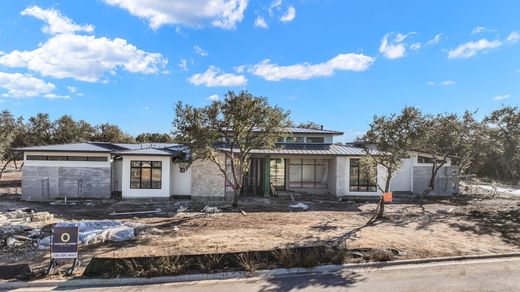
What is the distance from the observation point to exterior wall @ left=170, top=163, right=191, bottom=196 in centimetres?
2319

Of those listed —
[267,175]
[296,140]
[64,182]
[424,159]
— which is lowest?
[64,182]

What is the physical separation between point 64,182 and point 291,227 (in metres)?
15.6

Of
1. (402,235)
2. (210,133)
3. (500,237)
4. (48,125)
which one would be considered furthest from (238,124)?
(48,125)

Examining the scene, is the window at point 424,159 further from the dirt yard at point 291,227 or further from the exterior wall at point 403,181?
the dirt yard at point 291,227

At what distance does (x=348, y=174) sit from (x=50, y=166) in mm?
19070

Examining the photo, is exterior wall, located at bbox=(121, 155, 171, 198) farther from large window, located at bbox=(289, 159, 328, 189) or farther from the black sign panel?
the black sign panel

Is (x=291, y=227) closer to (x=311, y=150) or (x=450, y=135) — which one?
(x=311, y=150)

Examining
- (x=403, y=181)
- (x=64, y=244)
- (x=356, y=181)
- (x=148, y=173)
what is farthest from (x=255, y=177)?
(x=64, y=244)

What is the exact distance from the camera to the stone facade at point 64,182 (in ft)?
72.8

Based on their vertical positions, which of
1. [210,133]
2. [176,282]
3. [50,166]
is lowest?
[176,282]

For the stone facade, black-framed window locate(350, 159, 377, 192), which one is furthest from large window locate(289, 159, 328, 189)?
the stone facade

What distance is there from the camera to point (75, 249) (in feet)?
29.1

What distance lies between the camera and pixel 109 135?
5028 cm

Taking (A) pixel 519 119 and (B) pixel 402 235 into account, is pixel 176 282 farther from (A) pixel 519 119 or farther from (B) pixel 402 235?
(A) pixel 519 119
